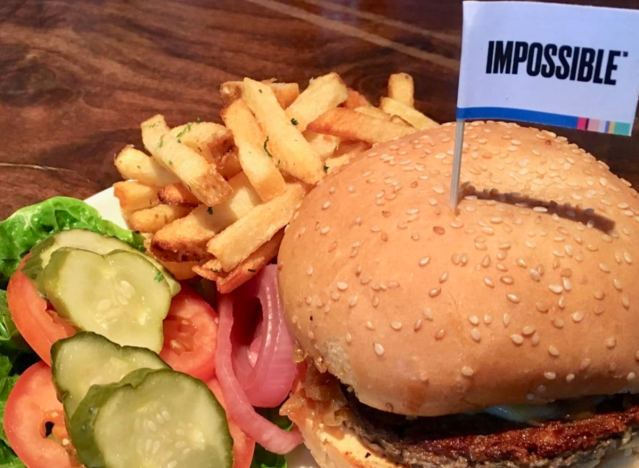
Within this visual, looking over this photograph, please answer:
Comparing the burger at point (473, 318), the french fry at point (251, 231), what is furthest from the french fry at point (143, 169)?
the burger at point (473, 318)

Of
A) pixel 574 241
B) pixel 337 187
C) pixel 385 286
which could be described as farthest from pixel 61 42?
pixel 574 241

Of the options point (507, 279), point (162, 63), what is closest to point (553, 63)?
point (507, 279)

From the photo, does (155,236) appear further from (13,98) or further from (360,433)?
(13,98)

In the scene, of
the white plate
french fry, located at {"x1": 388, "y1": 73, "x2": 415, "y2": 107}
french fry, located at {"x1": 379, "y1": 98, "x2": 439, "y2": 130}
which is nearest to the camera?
french fry, located at {"x1": 379, "y1": 98, "x2": 439, "y2": 130}

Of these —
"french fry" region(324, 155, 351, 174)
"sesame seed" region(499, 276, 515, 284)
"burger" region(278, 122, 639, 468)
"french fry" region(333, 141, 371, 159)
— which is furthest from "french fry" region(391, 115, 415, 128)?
"sesame seed" region(499, 276, 515, 284)

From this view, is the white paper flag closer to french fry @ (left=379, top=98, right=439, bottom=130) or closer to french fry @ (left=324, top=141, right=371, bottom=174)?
french fry @ (left=324, top=141, right=371, bottom=174)

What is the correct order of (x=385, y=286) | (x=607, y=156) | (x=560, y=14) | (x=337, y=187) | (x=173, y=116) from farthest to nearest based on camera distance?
(x=173, y=116) < (x=607, y=156) < (x=337, y=187) < (x=385, y=286) < (x=560, y=14)
